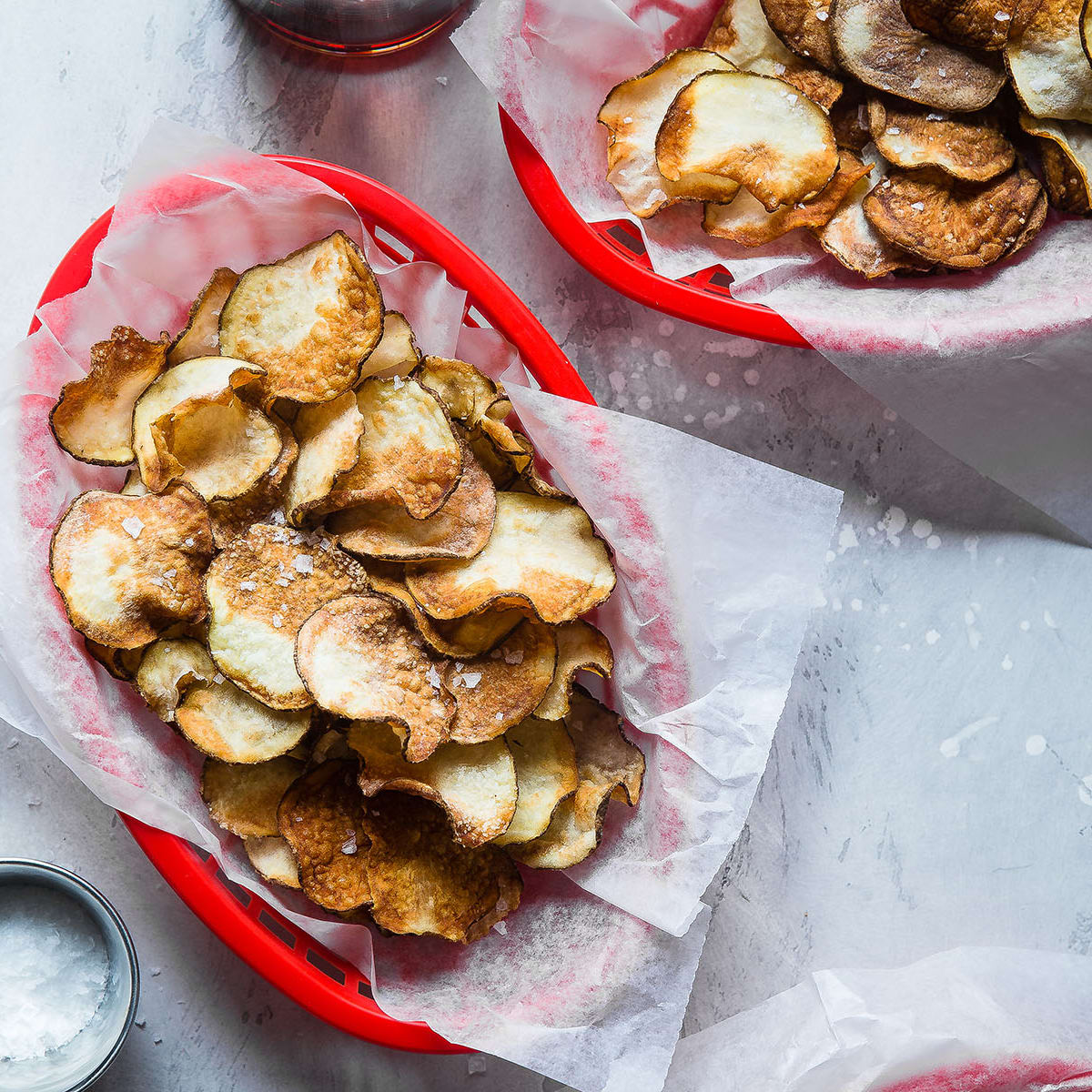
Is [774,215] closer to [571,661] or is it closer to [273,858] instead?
[571,661]

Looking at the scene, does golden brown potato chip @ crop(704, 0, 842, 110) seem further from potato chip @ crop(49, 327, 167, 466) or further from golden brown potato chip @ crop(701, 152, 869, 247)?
potato chip @ crop(49, 327, 167, 466)

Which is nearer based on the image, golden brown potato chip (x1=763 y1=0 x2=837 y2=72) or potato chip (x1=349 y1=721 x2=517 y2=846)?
potato chip (x1=349 y1=721 x2=517 y2=846)

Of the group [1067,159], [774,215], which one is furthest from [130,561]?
[1067,159]

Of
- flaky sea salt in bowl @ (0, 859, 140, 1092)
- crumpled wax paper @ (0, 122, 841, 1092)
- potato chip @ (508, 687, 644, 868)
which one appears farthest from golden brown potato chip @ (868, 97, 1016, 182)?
flaky sea salt in bowl @ (0, 859, 140, 1092)

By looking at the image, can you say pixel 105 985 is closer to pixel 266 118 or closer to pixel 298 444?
pixel 298 444

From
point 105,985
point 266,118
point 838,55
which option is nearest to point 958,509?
point 838,55

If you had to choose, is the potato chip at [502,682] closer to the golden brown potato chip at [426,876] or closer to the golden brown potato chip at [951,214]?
the golden brown potato chip at [426,876]
